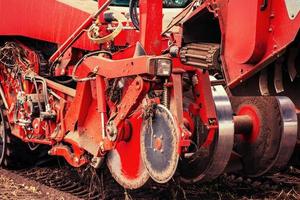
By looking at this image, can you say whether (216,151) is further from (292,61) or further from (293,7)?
(293,7)

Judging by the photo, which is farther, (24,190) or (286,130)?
(24,190)

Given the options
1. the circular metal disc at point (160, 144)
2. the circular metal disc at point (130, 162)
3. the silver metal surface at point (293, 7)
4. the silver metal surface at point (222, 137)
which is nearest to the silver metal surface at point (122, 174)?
the circular metal disc at point (130, 162)

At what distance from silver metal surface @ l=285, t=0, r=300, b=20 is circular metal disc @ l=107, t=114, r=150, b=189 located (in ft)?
5.99

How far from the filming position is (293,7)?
3520 millimetres

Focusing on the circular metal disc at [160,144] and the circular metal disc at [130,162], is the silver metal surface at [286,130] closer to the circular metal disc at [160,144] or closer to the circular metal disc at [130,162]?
the circular metal disc at [130,162]

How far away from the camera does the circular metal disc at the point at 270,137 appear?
5.58 metres

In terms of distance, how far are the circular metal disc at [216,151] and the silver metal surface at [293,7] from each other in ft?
5.66

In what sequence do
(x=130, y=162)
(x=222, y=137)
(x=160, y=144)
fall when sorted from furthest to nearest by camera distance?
(x=130, y=162) → (x=222, y=137) → (x=160, y=144)

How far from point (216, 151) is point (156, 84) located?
93 centimetres

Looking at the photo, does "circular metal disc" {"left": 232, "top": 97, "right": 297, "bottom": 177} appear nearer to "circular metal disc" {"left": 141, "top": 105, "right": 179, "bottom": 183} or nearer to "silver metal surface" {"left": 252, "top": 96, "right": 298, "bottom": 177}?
"silver metal surface" {"left": 252, "top": 96, "right": 298, "bottom": 177}

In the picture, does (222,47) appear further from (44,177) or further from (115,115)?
(44,177)

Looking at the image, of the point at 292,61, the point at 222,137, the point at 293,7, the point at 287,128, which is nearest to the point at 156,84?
the point at 222,137

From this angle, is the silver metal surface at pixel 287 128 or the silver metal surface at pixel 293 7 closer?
the silver metal surface at pixel 293 7

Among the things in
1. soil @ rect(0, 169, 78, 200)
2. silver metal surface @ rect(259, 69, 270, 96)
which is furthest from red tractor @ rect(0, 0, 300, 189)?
soil @ rect(0, 169, 78, 200)
